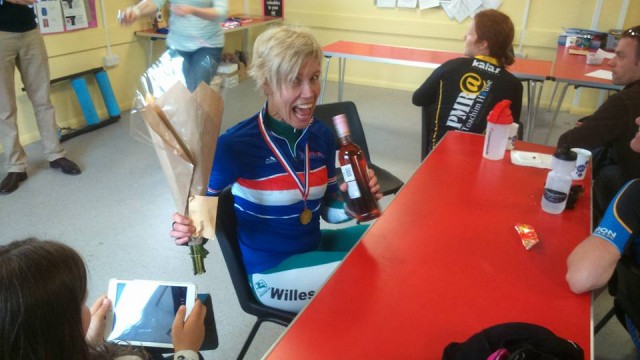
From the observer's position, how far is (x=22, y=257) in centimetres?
75

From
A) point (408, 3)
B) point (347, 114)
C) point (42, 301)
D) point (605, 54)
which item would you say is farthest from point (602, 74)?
point (42, 301)

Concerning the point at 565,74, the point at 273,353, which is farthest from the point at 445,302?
the point at 565,74

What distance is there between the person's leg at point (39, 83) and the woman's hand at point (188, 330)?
8.71 feet

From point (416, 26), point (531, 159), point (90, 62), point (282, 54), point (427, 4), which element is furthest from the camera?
point (416, 26)

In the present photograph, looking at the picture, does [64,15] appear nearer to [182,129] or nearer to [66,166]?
[66,166]

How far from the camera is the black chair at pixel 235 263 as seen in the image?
1.34 metres

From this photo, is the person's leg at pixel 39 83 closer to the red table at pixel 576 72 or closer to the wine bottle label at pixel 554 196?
the wine bottle label at pixel 554 196

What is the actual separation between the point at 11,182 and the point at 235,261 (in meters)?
2.40

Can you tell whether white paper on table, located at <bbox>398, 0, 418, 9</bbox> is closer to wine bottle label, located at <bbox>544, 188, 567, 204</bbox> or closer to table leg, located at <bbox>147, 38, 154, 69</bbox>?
table leg, located at <bbox>147, 38, 154, 69</bbox>

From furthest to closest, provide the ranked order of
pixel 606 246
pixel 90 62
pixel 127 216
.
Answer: pixel 90 62 → pixel 127 216 → pixel 606 246

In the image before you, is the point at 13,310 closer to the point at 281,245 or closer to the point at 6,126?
the point at 281,245

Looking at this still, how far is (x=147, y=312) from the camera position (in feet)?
4.06

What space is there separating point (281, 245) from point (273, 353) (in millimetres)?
606

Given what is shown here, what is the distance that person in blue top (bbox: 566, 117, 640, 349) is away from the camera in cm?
107
